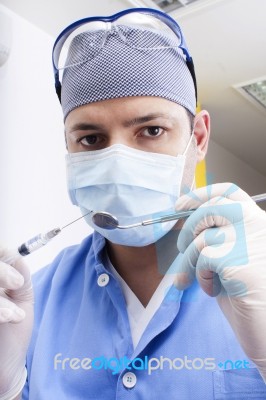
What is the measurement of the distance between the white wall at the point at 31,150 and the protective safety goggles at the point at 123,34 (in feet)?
1.01

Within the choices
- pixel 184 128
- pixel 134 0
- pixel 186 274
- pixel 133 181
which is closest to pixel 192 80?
pixel 184 128

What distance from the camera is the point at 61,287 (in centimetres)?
65

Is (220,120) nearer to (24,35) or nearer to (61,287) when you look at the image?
(24,35)

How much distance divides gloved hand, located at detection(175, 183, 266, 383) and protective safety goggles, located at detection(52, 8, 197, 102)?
279 millimetres

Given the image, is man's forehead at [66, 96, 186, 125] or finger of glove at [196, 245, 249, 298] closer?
finger of glove at [196, 245, 249, 298]

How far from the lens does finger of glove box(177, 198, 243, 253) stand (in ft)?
1.49

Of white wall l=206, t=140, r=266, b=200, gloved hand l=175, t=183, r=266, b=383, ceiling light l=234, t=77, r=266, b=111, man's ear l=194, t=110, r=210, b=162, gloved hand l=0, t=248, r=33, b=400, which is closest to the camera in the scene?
gloved hand l=175, t=183, r=266, b=383

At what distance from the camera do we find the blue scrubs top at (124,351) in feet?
1.64

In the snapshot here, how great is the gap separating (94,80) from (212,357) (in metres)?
0.42

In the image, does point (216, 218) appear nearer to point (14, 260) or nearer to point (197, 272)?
point (197, 272)

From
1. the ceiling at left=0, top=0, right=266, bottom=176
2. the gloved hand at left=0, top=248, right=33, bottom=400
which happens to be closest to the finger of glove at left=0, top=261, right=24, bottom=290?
the gloved hand at left=0, top=248, right=33, bottom=400

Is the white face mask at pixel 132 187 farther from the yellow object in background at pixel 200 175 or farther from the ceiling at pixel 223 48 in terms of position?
the ceiling at pixel 223 48

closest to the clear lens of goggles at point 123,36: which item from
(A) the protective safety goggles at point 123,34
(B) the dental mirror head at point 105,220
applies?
(A) the protective safety goggles at point 123,34

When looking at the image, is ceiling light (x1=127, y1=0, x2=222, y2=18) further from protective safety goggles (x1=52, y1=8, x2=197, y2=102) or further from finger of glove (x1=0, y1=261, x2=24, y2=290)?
finger of glove (x1=0, y1=261, x2=24, y2=290)
